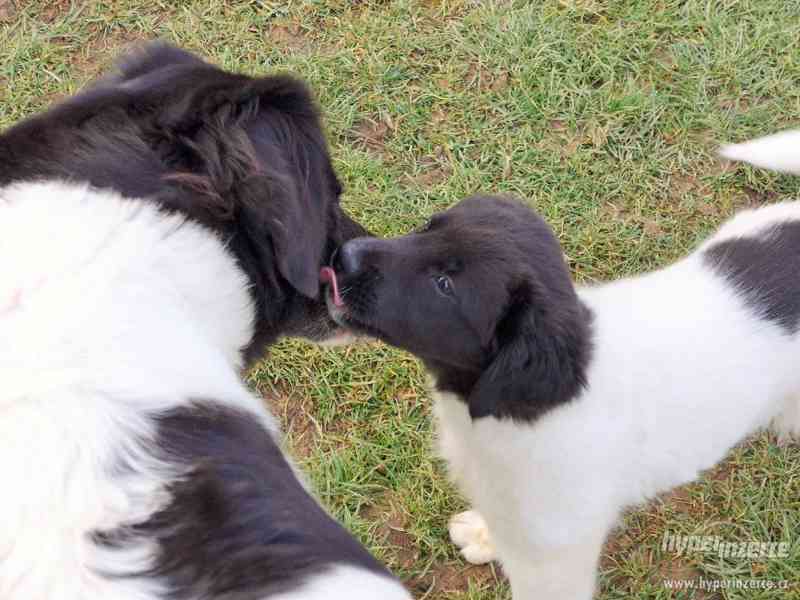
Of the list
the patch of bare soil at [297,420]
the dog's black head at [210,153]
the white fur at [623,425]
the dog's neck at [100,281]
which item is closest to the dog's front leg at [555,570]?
the white fur at [623,425]

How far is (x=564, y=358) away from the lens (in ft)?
6.06

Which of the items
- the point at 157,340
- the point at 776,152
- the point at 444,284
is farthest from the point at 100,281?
the point at 776,152

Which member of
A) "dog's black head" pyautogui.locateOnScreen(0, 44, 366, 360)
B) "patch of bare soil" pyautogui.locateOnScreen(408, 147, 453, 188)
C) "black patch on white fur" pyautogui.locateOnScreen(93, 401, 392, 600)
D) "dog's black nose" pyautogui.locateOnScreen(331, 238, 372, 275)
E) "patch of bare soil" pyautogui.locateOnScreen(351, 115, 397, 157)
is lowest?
"patch of bare soil" pyautogui.locateOnScreen(408, 147, 453, 188)

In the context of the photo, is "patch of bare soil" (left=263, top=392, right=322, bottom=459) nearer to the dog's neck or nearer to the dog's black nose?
the dog's black nose

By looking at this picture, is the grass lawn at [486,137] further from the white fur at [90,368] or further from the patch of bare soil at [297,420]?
the white fur at [90,368]

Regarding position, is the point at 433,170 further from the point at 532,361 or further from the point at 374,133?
the point at 532,361

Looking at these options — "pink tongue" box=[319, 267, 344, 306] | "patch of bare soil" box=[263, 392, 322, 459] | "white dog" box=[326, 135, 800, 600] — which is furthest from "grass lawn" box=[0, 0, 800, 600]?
"pink tongue" box=[319, 267, 344, 306]

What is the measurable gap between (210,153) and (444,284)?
792 mm

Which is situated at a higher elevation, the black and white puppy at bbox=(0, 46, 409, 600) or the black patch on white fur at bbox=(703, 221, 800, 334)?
the black and white puppy at bbox=(0, 46, 409, 600)

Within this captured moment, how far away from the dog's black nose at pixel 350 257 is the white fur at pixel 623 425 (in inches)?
18.6

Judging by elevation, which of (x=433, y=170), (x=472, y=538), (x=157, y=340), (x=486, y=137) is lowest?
(x=472, y=538)

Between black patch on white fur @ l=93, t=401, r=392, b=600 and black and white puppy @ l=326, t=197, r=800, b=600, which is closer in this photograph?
black patch on white fur @ l=93, t=401, r=392, b=600

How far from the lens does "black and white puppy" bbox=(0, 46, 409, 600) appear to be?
1048mm

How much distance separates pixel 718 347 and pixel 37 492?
1684mm
